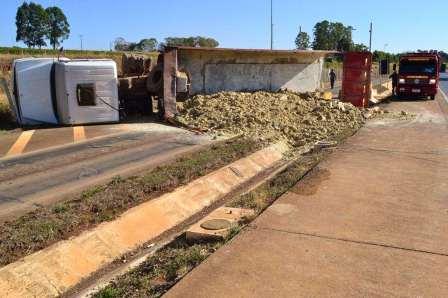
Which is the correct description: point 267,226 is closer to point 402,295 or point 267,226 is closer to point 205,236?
point 205,236

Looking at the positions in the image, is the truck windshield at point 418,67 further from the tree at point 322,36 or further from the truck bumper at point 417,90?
the tree at point 322,36

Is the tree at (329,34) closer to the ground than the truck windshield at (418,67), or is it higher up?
higher up

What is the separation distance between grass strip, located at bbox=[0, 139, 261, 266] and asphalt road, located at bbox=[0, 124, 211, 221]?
1.77 feet

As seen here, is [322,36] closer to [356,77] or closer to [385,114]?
[356,77]

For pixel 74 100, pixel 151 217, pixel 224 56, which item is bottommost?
pixel 151 217

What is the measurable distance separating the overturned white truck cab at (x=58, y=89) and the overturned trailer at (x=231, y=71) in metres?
2.08

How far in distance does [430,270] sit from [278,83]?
1801cm

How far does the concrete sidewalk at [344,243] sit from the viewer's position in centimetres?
557

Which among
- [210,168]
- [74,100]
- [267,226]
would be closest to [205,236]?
[267,226]

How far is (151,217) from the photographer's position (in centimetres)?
860

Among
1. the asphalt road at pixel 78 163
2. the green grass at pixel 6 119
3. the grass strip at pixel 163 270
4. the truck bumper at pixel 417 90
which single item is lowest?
the grass strip at pixel 163 270

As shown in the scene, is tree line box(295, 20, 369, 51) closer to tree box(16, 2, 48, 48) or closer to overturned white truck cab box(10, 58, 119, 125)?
tree box(16, 2, 48, 48)

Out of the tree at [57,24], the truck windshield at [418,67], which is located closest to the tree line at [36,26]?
the tree at [57,24]

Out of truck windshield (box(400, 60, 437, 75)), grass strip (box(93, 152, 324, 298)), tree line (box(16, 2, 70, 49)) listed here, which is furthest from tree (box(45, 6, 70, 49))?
grass strip (box(93, 152, 324, 298))
